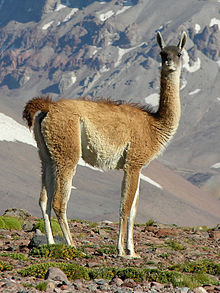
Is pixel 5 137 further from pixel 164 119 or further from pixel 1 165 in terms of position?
pixel 164 119

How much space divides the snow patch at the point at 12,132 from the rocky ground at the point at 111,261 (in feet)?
412

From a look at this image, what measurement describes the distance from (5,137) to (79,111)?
13150 cm

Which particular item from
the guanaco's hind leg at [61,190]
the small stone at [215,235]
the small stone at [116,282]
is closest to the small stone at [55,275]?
the small stone at [116,282]

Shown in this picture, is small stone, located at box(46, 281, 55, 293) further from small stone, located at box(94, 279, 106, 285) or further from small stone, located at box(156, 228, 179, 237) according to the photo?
small stone, located at box(156, 228, 179, 237)

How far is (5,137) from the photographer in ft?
463

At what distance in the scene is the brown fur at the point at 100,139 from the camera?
1215 cm

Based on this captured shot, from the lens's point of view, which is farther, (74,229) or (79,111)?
(74,229)

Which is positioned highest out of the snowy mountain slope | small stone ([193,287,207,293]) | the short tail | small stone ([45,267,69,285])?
the short tail

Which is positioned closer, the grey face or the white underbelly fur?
the white underbelly fur

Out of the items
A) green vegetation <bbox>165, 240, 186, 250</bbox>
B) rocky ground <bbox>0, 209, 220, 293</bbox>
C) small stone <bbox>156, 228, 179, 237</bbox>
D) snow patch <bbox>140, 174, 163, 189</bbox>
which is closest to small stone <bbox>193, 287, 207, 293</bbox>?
rocky ground <bbox>0, 209, 220, 293</bbox>

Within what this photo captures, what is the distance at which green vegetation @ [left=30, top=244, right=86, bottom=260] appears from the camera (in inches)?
452

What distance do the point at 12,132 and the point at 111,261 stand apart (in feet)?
449

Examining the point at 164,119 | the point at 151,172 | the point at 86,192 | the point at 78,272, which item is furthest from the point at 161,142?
the point at 151,172

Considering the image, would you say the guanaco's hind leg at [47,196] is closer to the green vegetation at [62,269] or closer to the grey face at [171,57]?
the green vegetation at [62,269]
